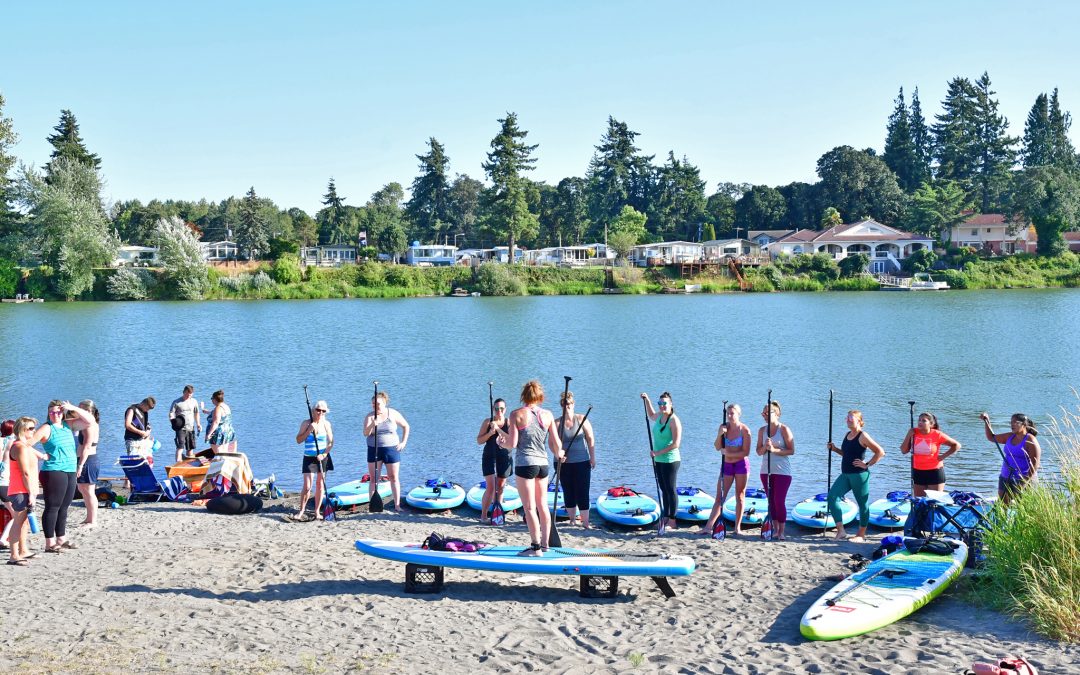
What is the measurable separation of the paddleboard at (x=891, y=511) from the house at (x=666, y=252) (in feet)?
274

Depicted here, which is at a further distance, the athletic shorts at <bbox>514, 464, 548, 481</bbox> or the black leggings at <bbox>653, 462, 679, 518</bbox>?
the black leggings at <bbox>653, 462, 679, 518</bbox>

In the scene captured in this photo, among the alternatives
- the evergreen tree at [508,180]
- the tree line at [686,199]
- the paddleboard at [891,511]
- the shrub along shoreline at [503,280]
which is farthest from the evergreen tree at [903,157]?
the paddleboard at [891,511]

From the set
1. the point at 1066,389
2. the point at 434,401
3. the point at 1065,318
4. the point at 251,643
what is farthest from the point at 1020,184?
the point at 251,643

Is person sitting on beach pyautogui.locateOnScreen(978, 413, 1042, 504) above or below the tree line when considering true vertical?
below

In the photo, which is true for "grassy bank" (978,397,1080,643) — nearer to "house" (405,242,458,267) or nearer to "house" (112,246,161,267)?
"house" (112,246,161,267)

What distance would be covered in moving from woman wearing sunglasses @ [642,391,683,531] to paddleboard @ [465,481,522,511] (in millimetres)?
2113

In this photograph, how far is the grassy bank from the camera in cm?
824

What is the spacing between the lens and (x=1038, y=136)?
124312 mm

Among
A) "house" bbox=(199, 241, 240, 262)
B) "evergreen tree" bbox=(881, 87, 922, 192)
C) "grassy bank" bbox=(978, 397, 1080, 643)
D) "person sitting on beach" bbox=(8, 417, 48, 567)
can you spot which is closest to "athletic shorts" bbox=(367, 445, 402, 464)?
"person sitting on beach" bbox=(8, 417, 48, 567)

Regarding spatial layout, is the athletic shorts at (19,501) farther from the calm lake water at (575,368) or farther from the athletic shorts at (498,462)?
the calm lake water at (575,368)

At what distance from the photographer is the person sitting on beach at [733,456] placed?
1155cm

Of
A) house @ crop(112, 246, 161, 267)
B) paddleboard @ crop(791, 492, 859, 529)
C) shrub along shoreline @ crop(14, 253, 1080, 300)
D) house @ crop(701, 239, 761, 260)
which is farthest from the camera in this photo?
house @ crop(701, 239, 761, 260)

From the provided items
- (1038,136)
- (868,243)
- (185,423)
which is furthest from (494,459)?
(1038,136)

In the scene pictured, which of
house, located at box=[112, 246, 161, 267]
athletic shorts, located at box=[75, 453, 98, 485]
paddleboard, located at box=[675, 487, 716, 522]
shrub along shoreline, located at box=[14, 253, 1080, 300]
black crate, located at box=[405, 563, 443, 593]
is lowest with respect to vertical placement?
paddleboard, located at box=[675, 487, 716, 522]
